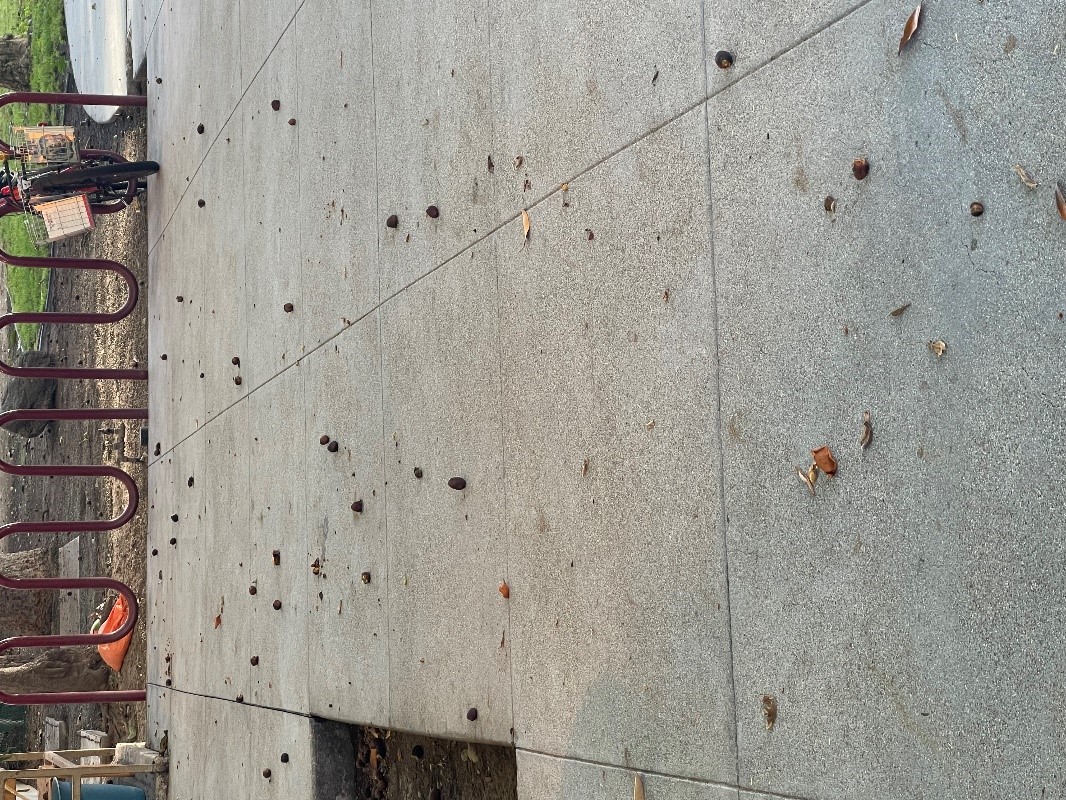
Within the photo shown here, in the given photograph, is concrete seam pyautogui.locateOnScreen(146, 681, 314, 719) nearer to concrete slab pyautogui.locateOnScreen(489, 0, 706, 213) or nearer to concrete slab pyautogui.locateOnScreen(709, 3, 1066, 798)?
concrete slab pyautogui.locateOnScreen(489, 0, 706, 213)

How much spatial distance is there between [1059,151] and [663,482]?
1.29m

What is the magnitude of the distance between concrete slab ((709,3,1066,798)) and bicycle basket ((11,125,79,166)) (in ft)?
26.0

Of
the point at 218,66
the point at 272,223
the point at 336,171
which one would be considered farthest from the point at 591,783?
the point at 218,66

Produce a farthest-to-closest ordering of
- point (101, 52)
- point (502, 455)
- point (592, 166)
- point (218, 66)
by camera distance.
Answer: point (101, 52) → point (218, 66) → point (502, 455) → point (592, 166)

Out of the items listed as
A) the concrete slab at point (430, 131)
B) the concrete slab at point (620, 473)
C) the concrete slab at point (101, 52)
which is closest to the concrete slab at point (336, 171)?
the concrete slab at point (430, 131)

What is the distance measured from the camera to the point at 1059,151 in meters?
2.06

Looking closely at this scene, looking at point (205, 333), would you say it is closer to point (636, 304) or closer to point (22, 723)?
point (636, 304)

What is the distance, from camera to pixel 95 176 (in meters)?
9.70

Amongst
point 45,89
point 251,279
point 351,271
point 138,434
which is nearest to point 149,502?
point 138,434

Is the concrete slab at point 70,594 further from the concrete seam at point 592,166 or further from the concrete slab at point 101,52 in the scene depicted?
the concrete seam at point 592,166

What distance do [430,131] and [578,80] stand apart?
48.4 inches

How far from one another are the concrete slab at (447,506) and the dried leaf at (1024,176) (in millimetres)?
2113

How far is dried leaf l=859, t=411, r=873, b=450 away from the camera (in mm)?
2408

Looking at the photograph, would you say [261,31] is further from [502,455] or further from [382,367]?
[502,455]
